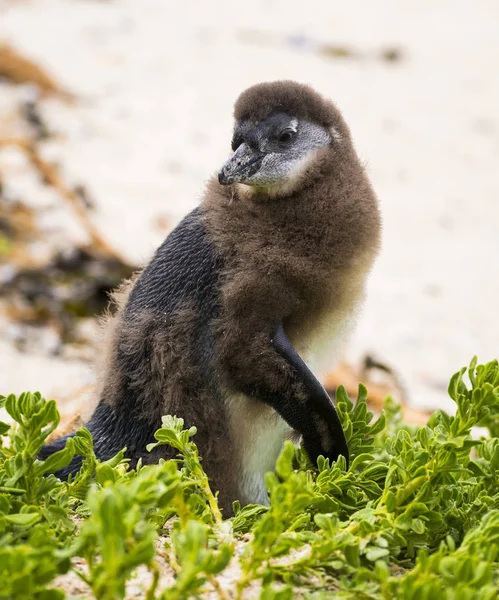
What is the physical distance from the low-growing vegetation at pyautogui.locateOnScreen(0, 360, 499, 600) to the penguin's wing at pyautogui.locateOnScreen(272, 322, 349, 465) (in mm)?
140

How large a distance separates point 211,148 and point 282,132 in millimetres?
5653

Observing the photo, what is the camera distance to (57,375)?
195 inches

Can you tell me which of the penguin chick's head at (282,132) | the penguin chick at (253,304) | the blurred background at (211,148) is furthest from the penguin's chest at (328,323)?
the blurred background at (211,148)

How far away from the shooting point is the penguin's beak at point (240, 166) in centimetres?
281

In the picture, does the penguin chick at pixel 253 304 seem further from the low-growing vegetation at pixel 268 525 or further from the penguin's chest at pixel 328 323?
the low-growing vegetation at pixel 268 525

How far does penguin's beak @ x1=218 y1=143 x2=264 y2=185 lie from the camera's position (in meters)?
2.81

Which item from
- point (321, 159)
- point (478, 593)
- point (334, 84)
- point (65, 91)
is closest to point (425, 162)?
point (334, 84)

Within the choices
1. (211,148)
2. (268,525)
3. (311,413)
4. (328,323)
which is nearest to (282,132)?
(328,323)

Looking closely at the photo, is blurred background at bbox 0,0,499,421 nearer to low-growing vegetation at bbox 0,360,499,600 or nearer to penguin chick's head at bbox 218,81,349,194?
penguin chick's head at bbox 218,81,349,194

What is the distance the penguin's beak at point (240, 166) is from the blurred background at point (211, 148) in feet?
3.36

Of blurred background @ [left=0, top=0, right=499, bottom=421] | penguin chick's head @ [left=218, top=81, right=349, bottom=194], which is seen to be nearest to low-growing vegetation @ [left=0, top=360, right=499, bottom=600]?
penguin chick's head @ [left=218, top=81, right=349, bottom=194]

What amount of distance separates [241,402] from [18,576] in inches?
51.3

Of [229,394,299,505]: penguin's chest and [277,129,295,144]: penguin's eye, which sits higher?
[277,129,295,144]: penguin's eye

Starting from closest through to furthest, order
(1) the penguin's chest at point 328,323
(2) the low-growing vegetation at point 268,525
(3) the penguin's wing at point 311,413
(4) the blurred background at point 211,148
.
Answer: (2) the low-growing vegetation at point 268,525 < (3) the penguin's wing at point 311,413 < (1) the penguin's chest at point 328,323 < (4) the blurred background at point 211,148
